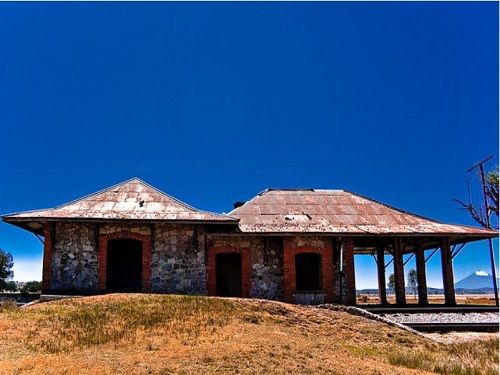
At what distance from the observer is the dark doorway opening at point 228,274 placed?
21.9m

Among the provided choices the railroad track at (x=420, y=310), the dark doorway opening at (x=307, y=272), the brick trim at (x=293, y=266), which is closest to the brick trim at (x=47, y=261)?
the brick trim at (x=293, y=266)

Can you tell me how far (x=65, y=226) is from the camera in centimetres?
1759

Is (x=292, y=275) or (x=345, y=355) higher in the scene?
(x=292, y=275)

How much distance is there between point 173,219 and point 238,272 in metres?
6.24

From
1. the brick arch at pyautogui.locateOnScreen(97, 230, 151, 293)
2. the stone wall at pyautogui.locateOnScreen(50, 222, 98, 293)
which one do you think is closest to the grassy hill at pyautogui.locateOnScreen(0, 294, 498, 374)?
the brick arch at pyautogui.locateOnScreen(97, 230, 151, 293)

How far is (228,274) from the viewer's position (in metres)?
22.2

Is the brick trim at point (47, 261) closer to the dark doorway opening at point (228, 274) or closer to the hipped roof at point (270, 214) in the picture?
the hipped roof at point (270, 214)

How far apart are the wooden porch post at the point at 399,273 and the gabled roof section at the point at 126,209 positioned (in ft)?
22.9

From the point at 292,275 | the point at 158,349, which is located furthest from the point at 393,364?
the point at 292,275

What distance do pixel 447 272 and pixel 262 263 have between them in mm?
7732

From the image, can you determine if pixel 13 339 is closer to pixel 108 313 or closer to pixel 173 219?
pixel 108 313

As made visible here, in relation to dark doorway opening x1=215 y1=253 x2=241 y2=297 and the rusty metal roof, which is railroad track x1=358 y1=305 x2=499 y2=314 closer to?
the rusty metal roof

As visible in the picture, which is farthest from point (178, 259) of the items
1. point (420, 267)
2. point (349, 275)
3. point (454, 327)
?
point (420, 267)

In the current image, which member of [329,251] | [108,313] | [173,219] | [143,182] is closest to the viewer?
[108,313]
